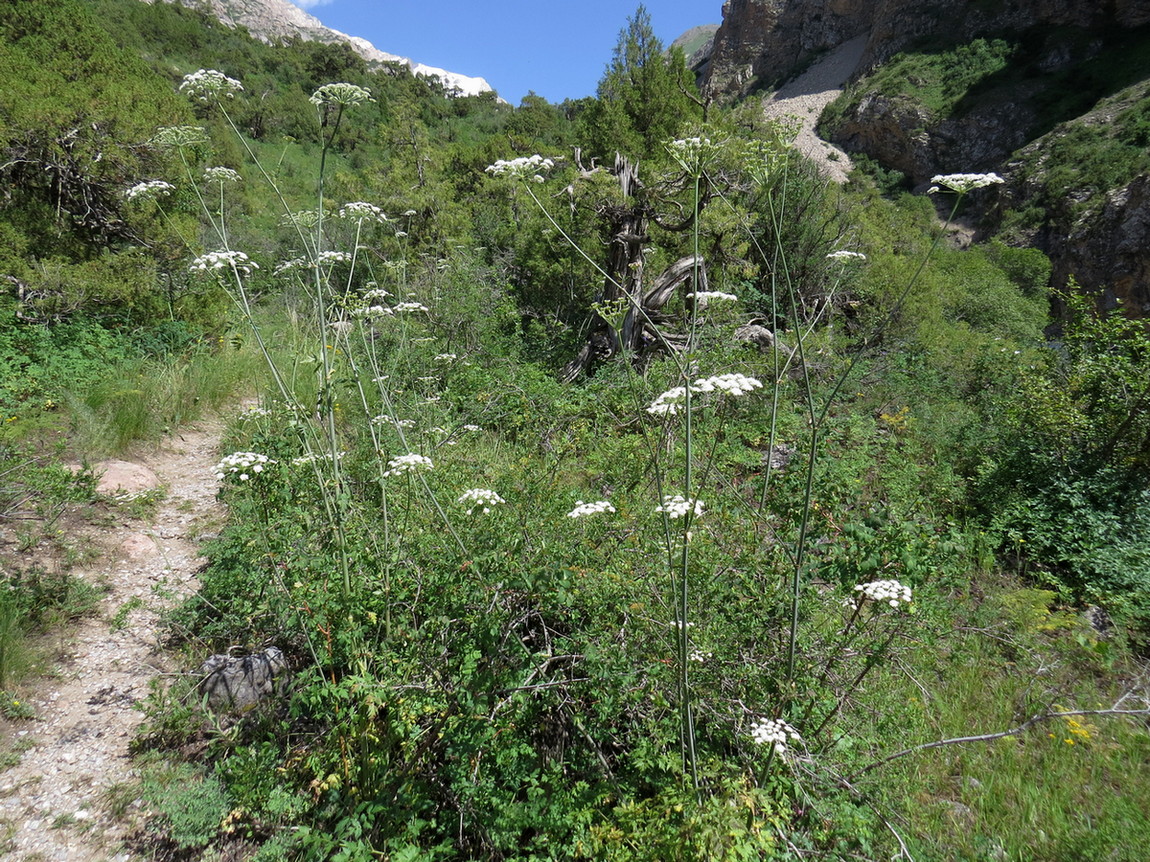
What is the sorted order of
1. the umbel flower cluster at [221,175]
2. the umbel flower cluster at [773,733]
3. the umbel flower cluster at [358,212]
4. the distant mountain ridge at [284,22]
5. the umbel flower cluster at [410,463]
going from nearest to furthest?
1. the umbel flower cluster at [773,733]
2. the umbel flower cluster at [410,463]
3. the umbel flower cluster at [221,175]
4. the umbel flower cluster at [358,212]
5. the distant mountain ridge at [284,22]

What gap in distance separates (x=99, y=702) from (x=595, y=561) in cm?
301

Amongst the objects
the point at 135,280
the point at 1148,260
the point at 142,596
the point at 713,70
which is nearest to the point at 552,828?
the point at 142,596

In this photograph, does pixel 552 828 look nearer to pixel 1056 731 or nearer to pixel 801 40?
pixel 1056 731

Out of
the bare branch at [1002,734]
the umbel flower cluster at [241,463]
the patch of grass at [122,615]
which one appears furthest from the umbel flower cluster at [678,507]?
the patch of grass at [122,615]

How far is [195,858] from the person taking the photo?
2.45 m

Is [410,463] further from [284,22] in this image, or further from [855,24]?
[284,22]

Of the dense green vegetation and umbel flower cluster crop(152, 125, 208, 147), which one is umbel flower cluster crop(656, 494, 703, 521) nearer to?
the dense green vegetation

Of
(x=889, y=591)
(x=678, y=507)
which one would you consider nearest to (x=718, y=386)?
(x=678, y=507)

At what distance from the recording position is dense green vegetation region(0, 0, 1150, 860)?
2.22m

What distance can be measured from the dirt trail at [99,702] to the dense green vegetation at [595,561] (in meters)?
0.22

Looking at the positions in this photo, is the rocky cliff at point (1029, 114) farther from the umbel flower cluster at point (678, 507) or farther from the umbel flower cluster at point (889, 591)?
the umbel flower cluster at point (678, 507)

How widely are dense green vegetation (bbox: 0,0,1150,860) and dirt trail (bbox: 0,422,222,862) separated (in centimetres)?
22

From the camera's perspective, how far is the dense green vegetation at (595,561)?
2217 mm

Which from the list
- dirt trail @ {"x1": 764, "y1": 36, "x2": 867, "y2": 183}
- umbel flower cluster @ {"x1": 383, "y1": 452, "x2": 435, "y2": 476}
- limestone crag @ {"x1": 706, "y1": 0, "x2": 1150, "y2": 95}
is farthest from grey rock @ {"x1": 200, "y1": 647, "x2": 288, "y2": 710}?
dirt trail @ {"x1": 764, "y1": 36, "x2": 867, "y2": 183}
